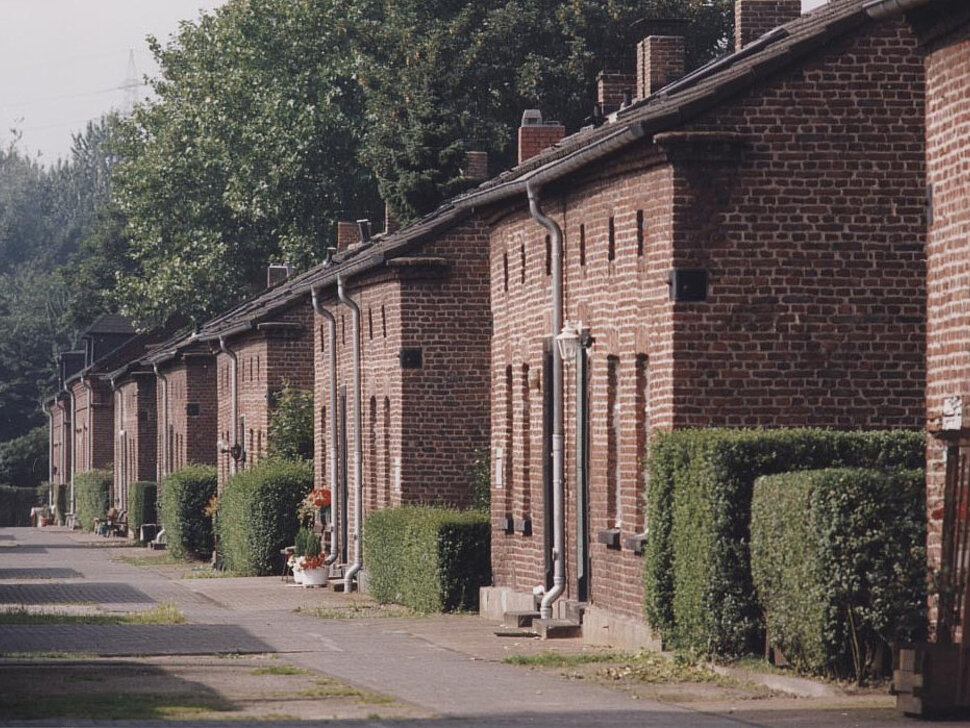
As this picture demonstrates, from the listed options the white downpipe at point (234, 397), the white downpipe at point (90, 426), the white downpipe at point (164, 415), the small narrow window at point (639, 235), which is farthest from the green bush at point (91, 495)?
the small narrow window at point (639, 235)

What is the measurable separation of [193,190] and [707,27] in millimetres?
21071

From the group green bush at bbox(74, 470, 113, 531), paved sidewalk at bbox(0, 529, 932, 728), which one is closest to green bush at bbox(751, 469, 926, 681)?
paved sidewalk at bbox(0, 529, 932, 728)

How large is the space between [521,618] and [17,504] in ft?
287

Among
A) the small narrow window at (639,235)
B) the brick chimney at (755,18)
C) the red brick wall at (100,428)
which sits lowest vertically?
the red brick wall at (100,428)

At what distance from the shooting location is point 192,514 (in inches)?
2032

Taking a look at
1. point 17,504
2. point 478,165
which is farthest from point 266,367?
point 17,504

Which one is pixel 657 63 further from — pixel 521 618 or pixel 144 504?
pixel 144 504

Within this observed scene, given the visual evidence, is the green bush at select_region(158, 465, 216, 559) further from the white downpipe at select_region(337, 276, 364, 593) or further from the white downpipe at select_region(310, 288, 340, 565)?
the white downpipe at select_region(337, 276, 364, 593)

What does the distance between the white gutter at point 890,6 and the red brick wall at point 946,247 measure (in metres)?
0.40

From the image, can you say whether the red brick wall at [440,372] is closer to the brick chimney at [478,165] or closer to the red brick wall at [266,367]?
the brick chimney at [478,165]

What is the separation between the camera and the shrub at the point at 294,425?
4388 centimetres

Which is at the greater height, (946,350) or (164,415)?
(946,350)

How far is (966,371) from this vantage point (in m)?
15.2

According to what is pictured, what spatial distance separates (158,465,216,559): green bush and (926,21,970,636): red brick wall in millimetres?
37057
